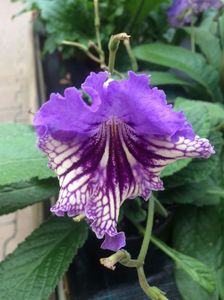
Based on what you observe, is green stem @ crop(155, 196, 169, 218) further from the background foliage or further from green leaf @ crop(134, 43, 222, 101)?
green leaf @ crop(134, 43, 222, 101)

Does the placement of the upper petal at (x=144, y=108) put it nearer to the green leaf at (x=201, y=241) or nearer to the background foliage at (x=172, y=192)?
the background foliage at (x=172, y=192)

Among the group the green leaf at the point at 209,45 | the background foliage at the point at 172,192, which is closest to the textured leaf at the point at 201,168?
the background foliage at the point at 172,192

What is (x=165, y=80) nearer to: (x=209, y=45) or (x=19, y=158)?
(x=209, y=45)

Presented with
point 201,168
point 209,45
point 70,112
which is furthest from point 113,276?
point 209,45

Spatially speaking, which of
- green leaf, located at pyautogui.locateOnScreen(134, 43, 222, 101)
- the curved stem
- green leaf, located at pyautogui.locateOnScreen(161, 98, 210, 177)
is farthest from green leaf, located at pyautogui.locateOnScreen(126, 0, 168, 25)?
the curved stem

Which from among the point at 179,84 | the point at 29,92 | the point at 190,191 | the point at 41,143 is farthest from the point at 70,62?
the point at 41,143
